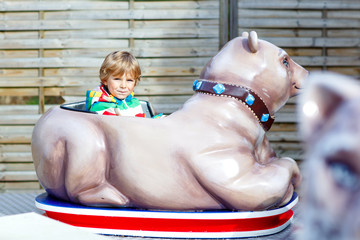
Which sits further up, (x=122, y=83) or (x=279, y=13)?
(x=279, y=13)

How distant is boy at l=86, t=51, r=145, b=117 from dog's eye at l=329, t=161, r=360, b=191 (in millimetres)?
1900

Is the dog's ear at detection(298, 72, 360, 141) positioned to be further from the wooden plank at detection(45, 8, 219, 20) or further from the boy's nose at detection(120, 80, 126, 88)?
the wooden plank at detection(45, 8, 219, 20)

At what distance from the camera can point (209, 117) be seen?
235 cm

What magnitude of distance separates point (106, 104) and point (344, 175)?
195 centimetres

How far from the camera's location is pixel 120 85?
8.63ft

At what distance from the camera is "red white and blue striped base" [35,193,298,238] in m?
2.29

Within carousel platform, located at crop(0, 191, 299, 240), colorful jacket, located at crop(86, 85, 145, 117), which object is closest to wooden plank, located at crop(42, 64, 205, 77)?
carousel platform, located at crop(0, 191, 299, 240)

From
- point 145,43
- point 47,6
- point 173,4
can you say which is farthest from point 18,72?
point 173,4

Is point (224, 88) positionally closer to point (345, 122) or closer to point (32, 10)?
point (345, 122)

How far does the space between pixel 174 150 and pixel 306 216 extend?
148cm

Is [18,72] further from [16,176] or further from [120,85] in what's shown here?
[120,85]

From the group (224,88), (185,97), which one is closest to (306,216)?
(224,88)

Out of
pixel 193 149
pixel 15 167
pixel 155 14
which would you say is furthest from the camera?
pixel 15 167

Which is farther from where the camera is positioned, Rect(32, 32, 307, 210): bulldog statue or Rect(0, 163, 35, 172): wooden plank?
Rect(0, 163, 35, 172): wooden plank
